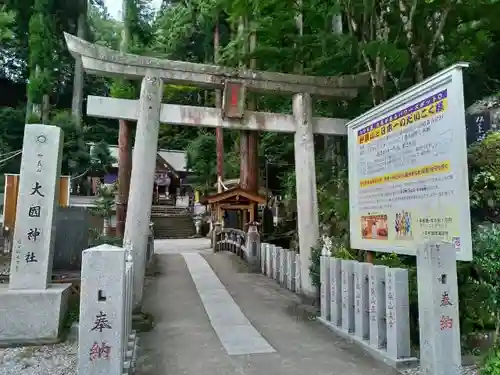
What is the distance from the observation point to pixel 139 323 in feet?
22.3

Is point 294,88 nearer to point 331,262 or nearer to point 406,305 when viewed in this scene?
point 331,262

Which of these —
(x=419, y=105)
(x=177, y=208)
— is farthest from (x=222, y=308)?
(x=177, y=208)

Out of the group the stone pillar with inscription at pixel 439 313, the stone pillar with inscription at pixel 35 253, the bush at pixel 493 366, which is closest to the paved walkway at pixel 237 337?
the stone pillar with inscription at pixel 439 313

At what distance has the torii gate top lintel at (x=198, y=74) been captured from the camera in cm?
767

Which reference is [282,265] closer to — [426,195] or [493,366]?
[426,195]

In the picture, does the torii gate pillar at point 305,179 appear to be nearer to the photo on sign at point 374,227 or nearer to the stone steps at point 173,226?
the photo on sign at point 374,227

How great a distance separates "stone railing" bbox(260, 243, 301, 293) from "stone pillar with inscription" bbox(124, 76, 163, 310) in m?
3.72

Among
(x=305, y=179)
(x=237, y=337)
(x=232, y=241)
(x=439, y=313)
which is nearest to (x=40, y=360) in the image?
(x=237, y=337)

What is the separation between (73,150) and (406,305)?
23728mm

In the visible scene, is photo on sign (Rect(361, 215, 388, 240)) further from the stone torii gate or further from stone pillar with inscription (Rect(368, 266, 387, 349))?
the stone torii gate

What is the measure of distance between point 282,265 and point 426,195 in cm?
622

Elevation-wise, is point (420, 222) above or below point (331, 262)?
above

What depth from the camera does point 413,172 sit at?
5637 millimetres

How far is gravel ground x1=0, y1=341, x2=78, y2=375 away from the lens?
505 cm
